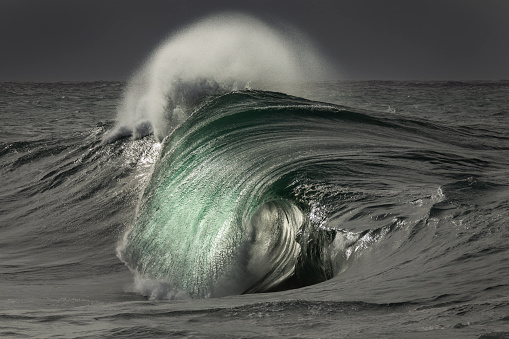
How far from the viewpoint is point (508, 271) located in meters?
3.53

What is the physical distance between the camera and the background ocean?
10.8ft

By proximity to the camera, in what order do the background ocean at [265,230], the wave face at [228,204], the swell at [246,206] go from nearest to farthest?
the background ocean at [265,230] → the swell at [246,206] → the wave face at [228,204]

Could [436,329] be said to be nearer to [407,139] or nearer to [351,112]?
[407,139]

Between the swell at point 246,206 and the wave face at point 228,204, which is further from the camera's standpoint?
the wave face at point 228,204

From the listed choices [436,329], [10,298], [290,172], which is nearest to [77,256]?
[10,298]

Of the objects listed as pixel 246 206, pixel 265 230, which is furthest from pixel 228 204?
pixel 265 230

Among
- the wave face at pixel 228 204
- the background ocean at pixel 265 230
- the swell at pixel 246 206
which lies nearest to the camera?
the background ocean at pixel 265 230

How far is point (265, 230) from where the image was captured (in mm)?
6098

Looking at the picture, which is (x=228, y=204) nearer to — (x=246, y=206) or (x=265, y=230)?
(x=246, y=206)

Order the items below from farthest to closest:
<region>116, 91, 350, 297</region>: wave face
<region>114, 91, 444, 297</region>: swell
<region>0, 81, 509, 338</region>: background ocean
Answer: <region>116, 91, 350, 297</region>: wave face, <region>114, 91, 444, 297</region>: swell, <region>0, 81, 509, 338</region>: background ocean

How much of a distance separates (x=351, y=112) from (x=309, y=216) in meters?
4.91

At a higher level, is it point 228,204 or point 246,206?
point 228,204

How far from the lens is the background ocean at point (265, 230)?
3.30 m

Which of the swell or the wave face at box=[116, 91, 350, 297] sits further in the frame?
the wave face at box=[116, 91, 350, 297]
